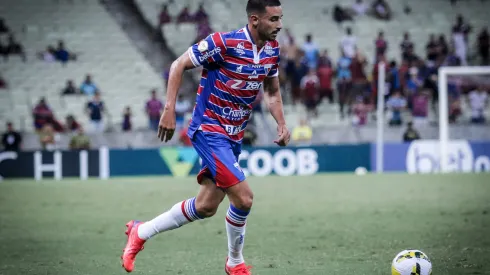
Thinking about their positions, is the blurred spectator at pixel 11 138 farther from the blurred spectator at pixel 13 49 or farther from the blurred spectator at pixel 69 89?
the blurred spectator at pixel 13 49

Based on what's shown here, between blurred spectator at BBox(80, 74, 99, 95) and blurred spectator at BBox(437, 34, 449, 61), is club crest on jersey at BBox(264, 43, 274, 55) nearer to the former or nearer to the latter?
blurred spectator at BBox(80, 74, 99, 95)

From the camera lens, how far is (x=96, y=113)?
25.9 meters

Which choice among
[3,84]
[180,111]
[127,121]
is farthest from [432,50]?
[3,84]

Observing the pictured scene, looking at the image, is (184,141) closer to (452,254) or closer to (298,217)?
(298,217)

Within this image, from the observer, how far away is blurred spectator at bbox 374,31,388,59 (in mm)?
27953

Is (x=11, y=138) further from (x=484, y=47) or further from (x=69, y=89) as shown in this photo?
(x=484, y=47)

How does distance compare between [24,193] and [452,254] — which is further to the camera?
[24,193]

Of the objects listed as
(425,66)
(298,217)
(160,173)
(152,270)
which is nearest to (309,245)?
(152,270)

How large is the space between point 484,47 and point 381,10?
4391mm

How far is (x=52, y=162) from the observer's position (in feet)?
76.6

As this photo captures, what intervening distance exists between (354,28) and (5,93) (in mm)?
12250

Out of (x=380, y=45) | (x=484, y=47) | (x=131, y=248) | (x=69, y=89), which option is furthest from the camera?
(x=484, y=47)

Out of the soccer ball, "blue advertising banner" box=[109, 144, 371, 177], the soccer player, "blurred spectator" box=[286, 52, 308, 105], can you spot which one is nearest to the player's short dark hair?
the soccer player

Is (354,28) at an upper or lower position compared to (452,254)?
upper
